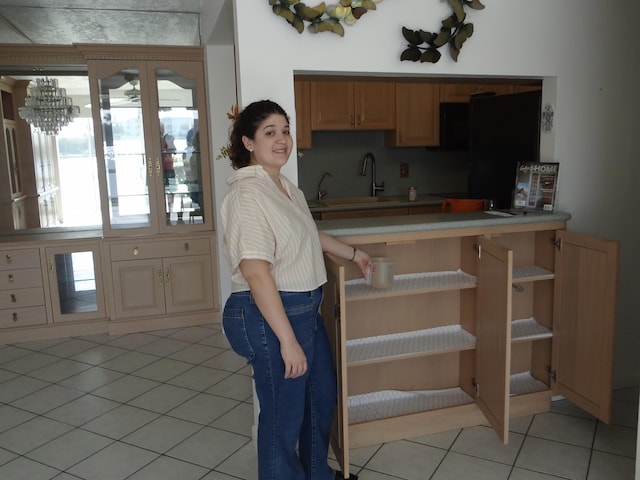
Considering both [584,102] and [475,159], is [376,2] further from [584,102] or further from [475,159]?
[475,159]

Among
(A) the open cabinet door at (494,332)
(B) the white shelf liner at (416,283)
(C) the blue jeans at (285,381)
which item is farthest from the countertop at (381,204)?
(C) the blue jeans at (285,381)

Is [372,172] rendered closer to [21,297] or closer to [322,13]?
[322,13]

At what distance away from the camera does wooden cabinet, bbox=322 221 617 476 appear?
2396mm

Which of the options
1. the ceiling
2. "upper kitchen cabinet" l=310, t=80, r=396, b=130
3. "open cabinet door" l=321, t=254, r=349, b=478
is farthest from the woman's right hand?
"upper kitchen cabinet" l=310, t=80, r=396, b=130

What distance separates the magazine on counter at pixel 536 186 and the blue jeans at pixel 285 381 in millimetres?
1371

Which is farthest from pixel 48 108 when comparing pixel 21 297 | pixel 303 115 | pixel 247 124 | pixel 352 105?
pixel 247 124

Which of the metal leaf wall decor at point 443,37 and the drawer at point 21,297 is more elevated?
the metal leaf wall decor at point 443,37

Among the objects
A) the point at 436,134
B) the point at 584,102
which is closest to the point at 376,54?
the point at 584,102

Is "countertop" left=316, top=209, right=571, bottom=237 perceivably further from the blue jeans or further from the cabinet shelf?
the blue jeans

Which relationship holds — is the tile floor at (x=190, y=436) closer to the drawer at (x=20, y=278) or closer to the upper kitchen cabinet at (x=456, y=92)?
the drawer at (x=20, y=278)

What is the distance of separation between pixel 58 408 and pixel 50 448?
457 mm

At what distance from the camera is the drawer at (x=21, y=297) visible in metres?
4.04

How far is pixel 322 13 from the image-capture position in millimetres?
2283

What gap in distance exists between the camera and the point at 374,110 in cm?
491
